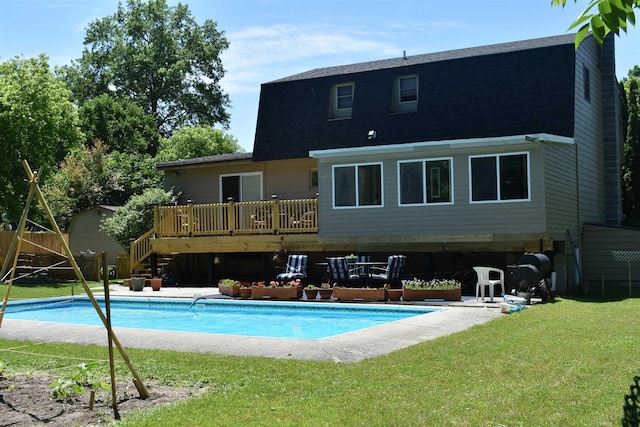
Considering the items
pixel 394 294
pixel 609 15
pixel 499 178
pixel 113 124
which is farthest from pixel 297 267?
pixel 113 124

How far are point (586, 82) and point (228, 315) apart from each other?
12.7m

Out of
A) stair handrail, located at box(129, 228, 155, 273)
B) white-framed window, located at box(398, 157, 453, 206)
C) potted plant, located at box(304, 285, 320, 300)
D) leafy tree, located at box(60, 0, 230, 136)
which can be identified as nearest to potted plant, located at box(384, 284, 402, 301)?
potted plant, located at box(304, 285, 320, 300)

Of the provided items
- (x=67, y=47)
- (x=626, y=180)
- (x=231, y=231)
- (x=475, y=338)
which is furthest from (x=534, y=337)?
(x=67, y=47)

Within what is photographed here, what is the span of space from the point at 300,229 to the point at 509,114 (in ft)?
21.8

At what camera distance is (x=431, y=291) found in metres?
14.9

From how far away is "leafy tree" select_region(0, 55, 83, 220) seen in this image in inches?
1003

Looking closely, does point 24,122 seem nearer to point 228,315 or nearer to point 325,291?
point 228,315

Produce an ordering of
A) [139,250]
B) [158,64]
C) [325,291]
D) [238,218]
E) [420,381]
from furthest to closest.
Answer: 1. [158,64]
2. [139,250]
3. [238,218]
4. [325,291]
5. [420,381]

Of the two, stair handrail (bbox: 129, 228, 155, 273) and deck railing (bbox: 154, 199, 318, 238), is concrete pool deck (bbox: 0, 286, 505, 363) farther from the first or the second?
stair handrail (bbox: 129, 228, 155, 273)

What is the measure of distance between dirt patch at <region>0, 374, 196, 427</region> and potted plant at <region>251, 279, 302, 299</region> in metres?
9.78

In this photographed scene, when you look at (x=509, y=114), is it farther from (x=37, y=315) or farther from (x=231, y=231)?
(x=37, y=315)

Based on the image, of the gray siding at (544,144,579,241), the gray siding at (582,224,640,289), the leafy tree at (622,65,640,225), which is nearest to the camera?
the gray siding at (544,144,579,241)

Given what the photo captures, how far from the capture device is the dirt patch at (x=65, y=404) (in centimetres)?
543

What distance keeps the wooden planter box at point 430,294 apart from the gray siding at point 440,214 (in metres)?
2.27
